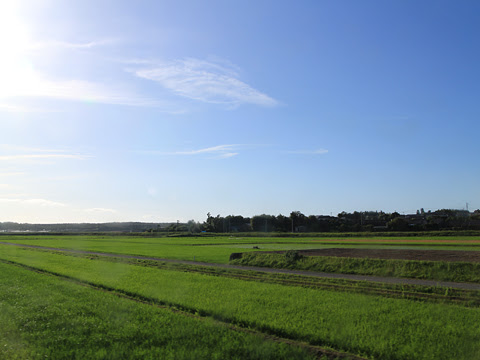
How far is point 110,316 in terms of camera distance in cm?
1576

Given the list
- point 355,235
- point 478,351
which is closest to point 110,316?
point 478,351

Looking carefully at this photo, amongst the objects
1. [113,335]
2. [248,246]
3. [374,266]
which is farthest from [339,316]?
[248,246]

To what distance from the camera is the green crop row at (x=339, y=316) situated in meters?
11.4

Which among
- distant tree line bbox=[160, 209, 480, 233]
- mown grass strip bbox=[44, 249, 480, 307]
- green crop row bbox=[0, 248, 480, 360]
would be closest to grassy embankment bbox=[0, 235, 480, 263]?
mown grass strip bbox=[44, 249, 480, 307]

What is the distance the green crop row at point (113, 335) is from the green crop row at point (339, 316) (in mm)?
1543

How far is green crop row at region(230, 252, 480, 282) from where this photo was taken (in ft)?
84.7

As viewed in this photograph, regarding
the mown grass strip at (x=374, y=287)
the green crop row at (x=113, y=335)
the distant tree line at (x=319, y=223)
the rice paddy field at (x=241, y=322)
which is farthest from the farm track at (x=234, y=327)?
the distant tree line at (x=319, y=223)

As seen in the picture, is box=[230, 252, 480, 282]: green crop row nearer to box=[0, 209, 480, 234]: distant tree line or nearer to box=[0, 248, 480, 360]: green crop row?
box=[0, 248, 480, 360]: green crop row

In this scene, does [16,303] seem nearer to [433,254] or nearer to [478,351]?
[478,351]

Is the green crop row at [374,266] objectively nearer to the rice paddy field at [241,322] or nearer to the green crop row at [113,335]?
the rice paddy field at [241,322]

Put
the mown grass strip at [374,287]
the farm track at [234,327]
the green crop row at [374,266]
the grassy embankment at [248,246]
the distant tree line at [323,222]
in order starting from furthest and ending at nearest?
the distant tree line at [323,222] → the grassy embankment at [248,246] → the green crop row at [374,266] → the mown grass strip at [374,287] → the farm track at [234,327]

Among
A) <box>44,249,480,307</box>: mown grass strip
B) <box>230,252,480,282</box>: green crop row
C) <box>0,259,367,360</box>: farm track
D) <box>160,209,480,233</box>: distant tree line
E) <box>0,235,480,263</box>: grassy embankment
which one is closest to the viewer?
<box>0,259,367,360</box>: farm track

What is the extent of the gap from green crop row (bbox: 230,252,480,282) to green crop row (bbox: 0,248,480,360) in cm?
962

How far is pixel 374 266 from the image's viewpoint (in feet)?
98.5
